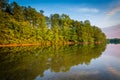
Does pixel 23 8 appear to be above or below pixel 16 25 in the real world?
above

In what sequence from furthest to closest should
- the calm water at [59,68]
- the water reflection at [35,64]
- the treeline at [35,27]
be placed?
the treeline at [35,27], the water reflection at [35,64], the calm water at [59,68]

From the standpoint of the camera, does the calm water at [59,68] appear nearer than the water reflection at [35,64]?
Yes

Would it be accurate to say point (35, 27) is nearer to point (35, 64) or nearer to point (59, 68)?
point (35, 64)

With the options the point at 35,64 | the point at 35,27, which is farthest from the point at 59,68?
the point at 35,27

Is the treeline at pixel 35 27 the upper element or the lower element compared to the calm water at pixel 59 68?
upper

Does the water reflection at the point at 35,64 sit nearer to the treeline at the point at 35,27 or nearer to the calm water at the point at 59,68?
the calm water at the point at 59,68

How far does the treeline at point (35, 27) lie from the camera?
63.0 meters

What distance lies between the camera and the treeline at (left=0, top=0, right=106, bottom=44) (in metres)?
63.0

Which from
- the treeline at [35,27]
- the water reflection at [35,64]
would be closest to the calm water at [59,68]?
the water reflection at [35,64]

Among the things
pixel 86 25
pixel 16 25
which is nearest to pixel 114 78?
pixel 16 25

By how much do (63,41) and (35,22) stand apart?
19118 millimetres

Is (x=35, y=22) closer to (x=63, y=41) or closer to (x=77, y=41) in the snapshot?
(x=63, y=41)

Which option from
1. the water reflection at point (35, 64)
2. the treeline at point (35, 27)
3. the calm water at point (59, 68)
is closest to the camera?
the calm water at point (59, 68)

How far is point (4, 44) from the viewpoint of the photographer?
5838 cm
